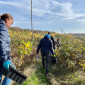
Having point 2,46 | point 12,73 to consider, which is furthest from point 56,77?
point 2,46

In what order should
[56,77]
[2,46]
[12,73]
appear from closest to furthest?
1. [2,46]
2. [12,73]
3. [56,77]

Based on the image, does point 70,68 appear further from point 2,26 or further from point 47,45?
point 2,26

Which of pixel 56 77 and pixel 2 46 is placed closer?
pixel 2 46

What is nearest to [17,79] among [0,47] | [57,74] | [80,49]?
[0,47]

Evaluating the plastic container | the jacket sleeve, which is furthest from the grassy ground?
the jacket sleeve

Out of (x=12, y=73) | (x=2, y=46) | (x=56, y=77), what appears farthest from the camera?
(x=56, y=77)

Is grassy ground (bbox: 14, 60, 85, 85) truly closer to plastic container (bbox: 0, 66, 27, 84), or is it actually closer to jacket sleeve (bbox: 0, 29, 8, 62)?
plastic container (bbox: 0, 66, 27, 84)

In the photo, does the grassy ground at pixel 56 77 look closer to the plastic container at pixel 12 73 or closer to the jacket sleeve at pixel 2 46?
the plastic container at pixel 12 73

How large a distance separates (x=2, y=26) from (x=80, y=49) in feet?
11.6

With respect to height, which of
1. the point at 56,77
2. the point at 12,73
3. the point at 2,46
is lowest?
the point at 56,77

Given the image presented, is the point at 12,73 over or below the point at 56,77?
over

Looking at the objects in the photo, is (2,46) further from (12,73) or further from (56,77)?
(56,77)

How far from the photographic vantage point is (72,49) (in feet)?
14.7

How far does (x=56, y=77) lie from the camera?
429 cm
